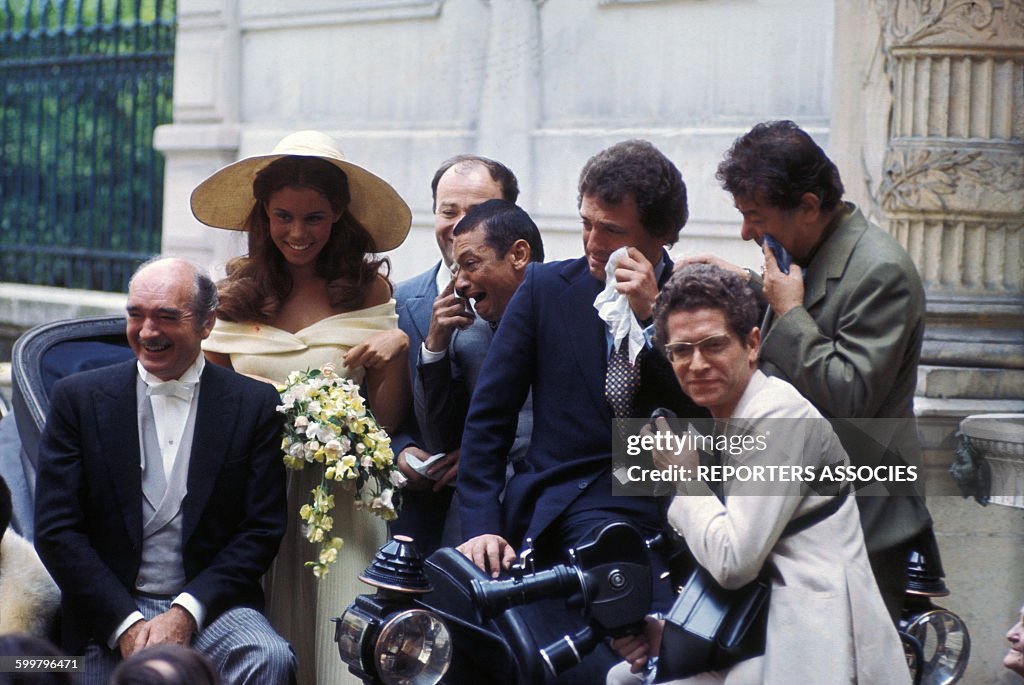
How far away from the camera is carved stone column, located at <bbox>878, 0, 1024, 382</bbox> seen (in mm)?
5535

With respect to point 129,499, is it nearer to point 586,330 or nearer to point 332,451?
point 332,451

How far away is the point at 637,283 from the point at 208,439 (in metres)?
1.54

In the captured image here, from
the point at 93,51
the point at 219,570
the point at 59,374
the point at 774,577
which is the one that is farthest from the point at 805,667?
the point at 93,51

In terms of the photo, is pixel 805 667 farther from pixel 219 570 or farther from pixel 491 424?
pixel 219 570

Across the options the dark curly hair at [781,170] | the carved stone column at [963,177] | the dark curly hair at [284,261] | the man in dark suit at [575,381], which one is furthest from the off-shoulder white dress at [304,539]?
the carved stone column at [963,177]

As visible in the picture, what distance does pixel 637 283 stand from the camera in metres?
3.74

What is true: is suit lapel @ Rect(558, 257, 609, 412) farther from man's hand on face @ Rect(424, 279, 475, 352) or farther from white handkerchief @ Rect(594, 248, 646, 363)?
man's hand on face @ Rect(424, 279, 475, 352)

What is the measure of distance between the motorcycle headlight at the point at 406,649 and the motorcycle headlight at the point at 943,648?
1330 millimetres

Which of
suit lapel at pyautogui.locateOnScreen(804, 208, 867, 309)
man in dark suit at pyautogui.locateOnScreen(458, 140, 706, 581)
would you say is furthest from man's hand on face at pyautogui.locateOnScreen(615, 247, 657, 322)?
suit lapel at pyautogui.locateOnScreen(804, 208, 867, 309)

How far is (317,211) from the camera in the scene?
500cm

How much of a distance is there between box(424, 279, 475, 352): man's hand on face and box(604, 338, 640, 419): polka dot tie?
74cm

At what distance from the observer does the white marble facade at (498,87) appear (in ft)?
22.1

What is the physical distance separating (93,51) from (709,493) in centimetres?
886

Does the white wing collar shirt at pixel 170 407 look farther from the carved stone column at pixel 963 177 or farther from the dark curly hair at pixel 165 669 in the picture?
the carved stone column at pixel 963 177
